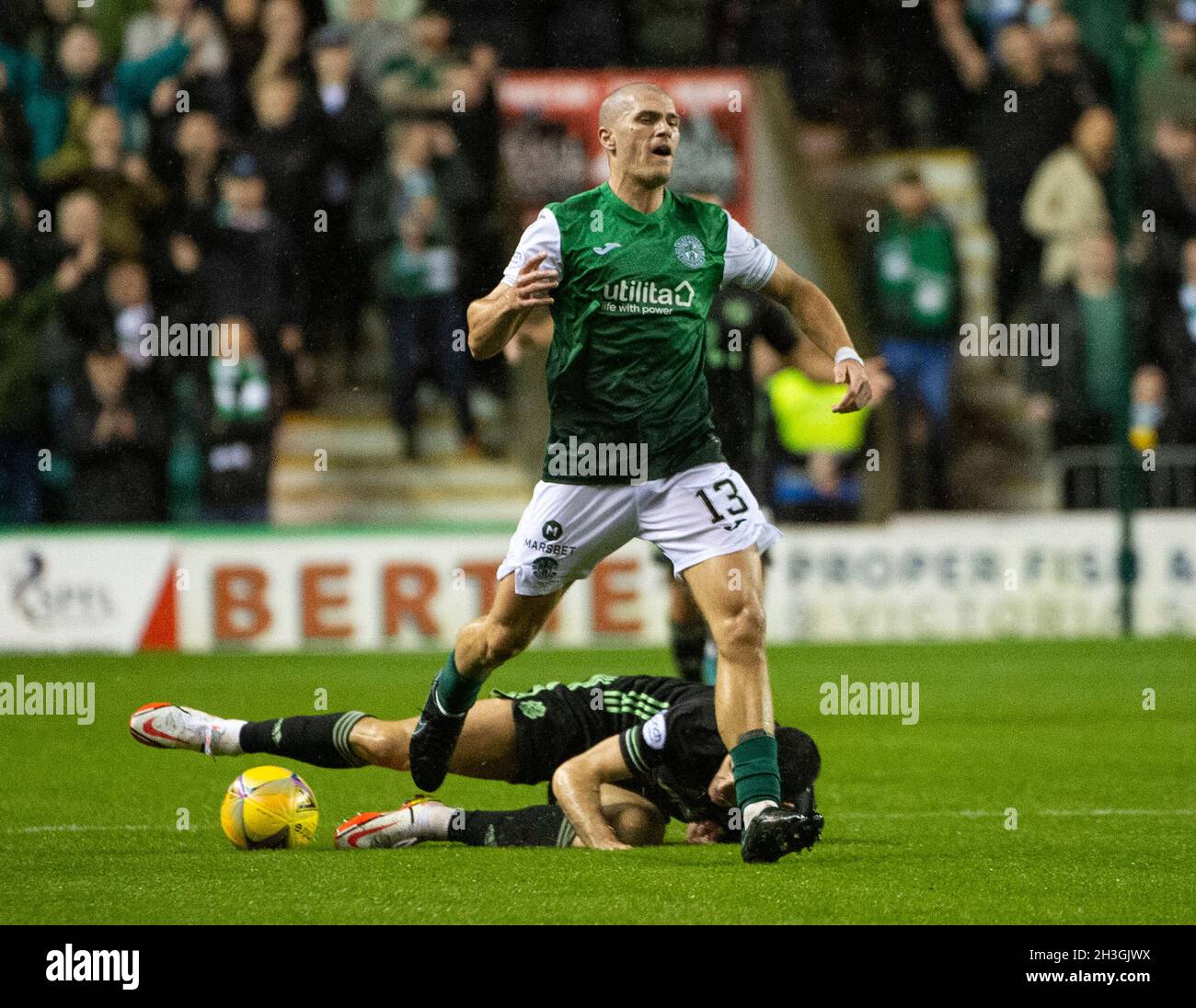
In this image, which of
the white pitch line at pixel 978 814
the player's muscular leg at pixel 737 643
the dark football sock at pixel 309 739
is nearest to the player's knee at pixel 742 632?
the player's muscular leg at pixel 737 643

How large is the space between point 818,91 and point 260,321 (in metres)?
6.01

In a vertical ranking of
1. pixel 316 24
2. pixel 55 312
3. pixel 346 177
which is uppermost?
pixel 316 24

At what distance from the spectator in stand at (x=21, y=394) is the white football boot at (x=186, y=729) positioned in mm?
8269

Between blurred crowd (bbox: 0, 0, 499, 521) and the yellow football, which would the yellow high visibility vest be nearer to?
blurred crowd (bbox: 0, 0, 499, 521)

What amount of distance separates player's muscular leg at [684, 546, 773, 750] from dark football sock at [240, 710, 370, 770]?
1513 millimetres

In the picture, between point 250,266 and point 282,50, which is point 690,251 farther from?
point 282,50

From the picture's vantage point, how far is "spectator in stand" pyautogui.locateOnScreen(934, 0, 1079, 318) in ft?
58.7

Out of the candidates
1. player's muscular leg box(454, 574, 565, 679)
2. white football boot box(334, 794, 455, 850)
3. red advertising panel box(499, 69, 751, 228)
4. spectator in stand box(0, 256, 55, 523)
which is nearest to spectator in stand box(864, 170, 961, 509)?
red advertising panel box(499, 69, 751, 228)

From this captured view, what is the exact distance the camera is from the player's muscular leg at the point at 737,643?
7.06m

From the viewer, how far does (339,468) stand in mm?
17766

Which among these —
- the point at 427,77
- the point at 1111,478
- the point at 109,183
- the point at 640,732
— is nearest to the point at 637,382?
the point at 640,732

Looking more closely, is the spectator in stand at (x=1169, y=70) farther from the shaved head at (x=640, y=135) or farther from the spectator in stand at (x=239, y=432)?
the shaved head at (x=640, y=135)
